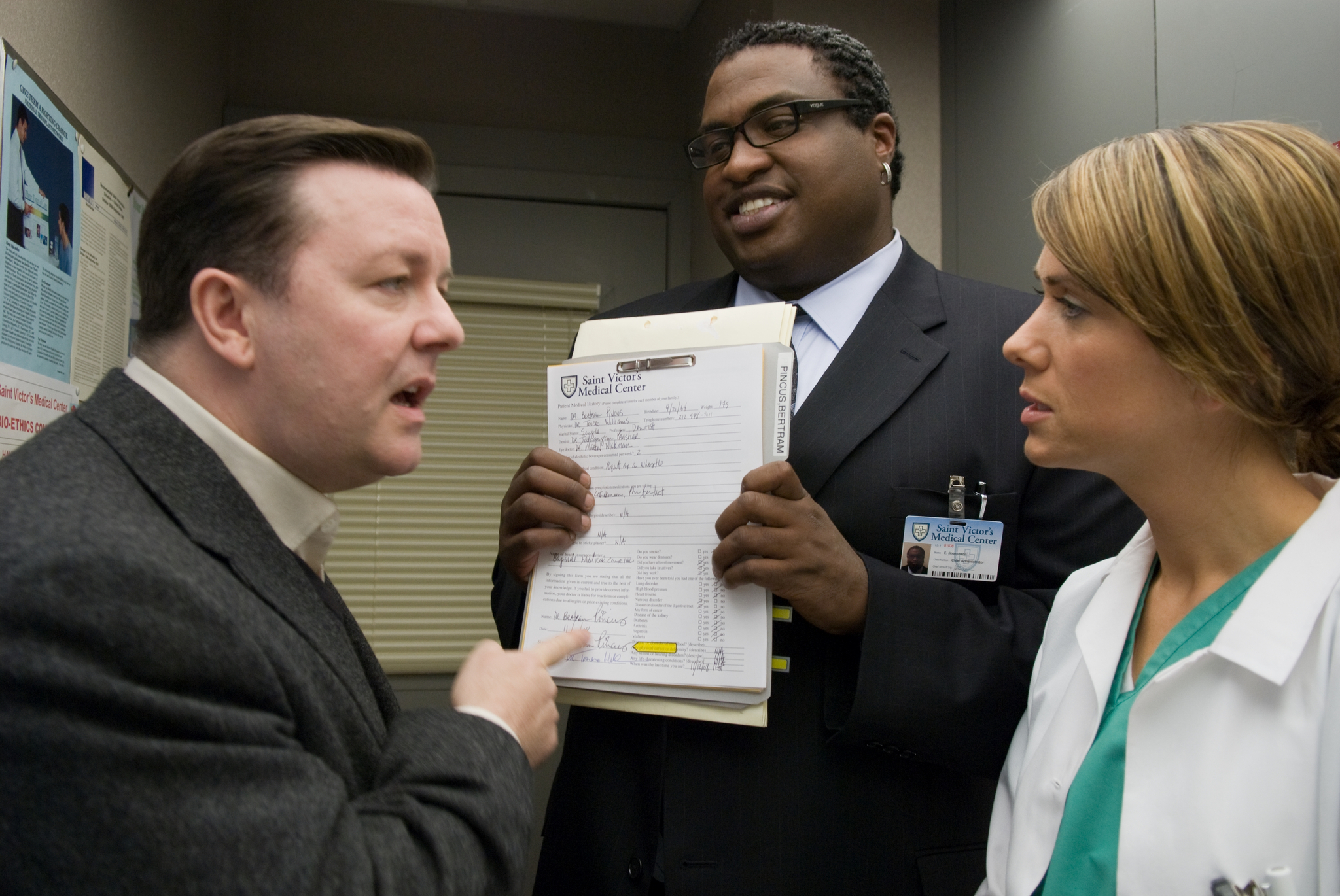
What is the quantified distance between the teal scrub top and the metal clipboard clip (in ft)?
2.22

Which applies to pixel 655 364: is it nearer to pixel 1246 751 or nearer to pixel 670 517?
pixel 670 517

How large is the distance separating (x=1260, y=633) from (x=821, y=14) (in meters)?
2.37

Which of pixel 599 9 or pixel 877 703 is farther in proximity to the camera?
pixel 599 9

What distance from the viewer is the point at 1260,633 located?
914mm

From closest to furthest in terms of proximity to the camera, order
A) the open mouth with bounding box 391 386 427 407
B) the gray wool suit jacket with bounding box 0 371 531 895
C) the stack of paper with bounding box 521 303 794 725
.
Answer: the gray wool suit jacket with bounding box 0 371 531 895, the open mouth with bounding box 391 386 427 407, the stack of paper with bounding box 521 303 794 725

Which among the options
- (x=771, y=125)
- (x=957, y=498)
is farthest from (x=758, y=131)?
(x=957, y=498)

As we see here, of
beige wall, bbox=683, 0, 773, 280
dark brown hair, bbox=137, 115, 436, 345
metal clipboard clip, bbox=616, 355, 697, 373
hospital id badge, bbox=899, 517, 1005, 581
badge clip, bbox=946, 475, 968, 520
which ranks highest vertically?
beige wall, bbox=683, 0, 773, 280

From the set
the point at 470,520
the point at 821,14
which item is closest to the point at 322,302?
the point at 821,14

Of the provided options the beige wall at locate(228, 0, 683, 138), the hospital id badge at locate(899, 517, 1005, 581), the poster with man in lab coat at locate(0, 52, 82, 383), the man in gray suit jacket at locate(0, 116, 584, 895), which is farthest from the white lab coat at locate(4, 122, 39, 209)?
the beige wall at locate(228, 0, 683, 138)

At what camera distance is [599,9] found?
3596 millimetres

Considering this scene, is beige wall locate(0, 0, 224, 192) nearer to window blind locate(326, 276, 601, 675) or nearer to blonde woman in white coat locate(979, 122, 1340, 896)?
window blind locate(326, 276, 601, 675)

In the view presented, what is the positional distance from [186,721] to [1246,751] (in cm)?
93

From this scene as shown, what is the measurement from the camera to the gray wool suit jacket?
68 centimetres

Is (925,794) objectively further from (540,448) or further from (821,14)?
(821,14)
